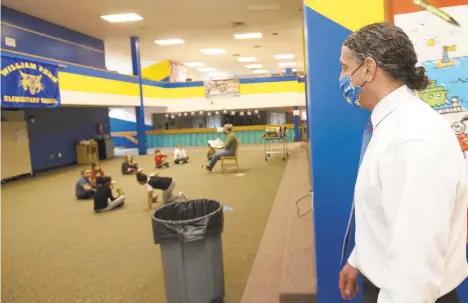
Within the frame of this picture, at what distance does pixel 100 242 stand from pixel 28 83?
555 cm

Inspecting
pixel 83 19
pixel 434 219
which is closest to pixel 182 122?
pixel 83 19

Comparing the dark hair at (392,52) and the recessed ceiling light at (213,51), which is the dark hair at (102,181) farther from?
the recessed ceiling light at (213,51)

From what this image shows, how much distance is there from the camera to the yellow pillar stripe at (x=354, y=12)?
204cm

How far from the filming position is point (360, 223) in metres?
1.10

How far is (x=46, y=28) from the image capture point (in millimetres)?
10539

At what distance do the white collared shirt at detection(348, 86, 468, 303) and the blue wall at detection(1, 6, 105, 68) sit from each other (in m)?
10.2

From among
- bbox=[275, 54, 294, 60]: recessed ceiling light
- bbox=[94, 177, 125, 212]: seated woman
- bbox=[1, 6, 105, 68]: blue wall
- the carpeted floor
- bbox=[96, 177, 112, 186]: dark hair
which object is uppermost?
bbox=[275, 54, 294, 60]: recessed ceiling light

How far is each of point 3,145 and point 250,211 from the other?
6659 mm

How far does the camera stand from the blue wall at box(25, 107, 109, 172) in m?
10.5

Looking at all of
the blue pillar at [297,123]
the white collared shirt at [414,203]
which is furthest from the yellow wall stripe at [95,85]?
the white collared shirt at [414,203]

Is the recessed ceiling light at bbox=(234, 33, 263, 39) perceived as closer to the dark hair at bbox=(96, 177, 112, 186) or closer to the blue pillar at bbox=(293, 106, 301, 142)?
the blue pillar at bbox=(293, 106, 301, 142)

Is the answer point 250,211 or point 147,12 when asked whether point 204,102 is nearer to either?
point 147,12

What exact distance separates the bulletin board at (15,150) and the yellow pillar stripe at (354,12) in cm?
900

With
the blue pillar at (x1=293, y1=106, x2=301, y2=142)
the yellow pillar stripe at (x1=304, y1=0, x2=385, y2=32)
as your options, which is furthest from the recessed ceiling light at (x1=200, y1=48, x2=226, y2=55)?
the yellow pillar stripe at (x1=304, y1=0, x2=385, y2=32)
